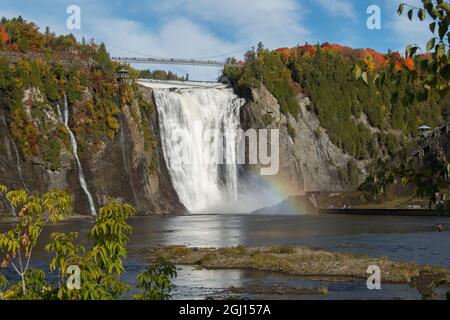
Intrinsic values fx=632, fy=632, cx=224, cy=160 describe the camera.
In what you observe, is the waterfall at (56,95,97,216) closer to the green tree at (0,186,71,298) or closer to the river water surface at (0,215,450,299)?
the river water surface at (0,215,450,299)

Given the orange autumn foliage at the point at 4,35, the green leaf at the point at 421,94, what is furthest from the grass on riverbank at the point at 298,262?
the orange autumn foliage at the point at 4,35

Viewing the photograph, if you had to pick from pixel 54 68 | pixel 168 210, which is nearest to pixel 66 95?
pixel 54 68

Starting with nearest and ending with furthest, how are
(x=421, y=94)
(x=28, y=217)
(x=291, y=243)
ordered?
(x=421, y=94), (x=28, y=217), (x=291, y=243)

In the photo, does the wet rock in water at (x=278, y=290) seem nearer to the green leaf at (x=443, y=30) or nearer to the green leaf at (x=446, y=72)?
the green leaf at (x=446, y=72)

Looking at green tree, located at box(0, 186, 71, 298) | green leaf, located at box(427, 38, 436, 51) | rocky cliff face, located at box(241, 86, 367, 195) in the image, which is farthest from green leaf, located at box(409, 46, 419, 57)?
rocky cliff face, located at box(241, 86, 367, 195)

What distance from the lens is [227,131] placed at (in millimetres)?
114938

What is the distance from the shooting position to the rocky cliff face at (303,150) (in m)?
120

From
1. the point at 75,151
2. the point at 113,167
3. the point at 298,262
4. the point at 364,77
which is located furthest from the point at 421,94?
the point at 113,167

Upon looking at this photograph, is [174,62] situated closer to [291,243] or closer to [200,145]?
[200,145]

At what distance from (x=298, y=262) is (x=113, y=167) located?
206ft

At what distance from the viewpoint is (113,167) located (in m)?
92.2

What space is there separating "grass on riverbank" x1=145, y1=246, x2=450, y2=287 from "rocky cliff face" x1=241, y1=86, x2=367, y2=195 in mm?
77139

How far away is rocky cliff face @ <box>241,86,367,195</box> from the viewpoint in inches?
4719

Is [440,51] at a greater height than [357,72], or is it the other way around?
[440,51]
